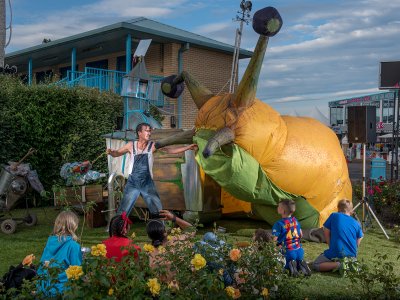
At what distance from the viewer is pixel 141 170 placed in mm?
7980

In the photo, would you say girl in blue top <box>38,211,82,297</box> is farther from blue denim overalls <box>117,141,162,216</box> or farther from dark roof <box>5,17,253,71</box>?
dark roof <box>5,17,253,71</box>

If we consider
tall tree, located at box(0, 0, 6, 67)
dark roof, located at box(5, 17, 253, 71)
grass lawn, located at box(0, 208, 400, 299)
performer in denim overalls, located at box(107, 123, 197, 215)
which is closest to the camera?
grass lawn, located at box(0, 208, 400, 299)

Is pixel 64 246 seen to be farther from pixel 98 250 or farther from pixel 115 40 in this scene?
pixel 115 40

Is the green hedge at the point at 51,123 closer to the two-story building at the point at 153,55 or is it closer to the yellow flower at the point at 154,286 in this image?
the two-story building at the point at 153,55

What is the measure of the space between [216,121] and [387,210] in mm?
6209

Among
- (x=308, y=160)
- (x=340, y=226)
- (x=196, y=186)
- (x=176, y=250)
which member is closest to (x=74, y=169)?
(x=196, y=186)

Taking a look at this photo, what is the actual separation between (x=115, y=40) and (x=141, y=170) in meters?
12.9

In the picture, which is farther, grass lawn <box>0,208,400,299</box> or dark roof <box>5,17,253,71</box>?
dark roof <box>5,17,253,71</box>

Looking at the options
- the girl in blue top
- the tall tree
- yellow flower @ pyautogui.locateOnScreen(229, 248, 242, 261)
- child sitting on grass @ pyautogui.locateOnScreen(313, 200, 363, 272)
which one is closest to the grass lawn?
child sitting on grass @ pyautogui.locateOnScreen(313, 200, 363, 272)

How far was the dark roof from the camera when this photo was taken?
18.3 meters

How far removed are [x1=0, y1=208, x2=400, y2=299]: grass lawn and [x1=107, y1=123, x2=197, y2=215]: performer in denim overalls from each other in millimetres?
883

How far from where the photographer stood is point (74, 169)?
10.4 meters

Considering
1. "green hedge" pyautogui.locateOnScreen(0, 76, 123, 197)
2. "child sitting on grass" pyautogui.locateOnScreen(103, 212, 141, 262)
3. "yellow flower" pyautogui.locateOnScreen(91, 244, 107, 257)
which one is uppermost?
"green hedge" pyautogui.locateOnScreen(0, 76, 123, 197)

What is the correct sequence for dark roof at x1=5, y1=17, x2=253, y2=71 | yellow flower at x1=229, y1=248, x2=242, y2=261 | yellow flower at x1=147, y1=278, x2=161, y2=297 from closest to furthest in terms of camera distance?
1. yellow flower at x1=147, y1=278, x2=161, y2=297
2. yellow flower at x1=229, y1=248, x2=242, y2=261
3. dark roof at x1=5, y1=17, x2=253, y2=71
